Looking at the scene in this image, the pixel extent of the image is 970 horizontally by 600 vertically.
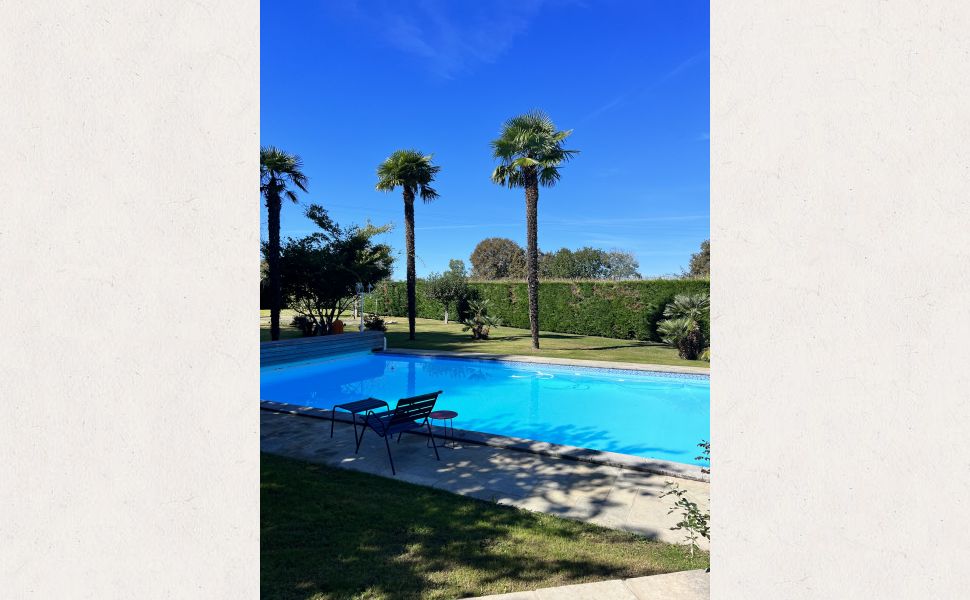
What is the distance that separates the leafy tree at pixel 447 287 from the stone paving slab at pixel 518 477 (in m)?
20.6

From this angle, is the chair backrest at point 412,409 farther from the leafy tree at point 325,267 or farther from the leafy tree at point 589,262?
the leafy tree at point 589,262

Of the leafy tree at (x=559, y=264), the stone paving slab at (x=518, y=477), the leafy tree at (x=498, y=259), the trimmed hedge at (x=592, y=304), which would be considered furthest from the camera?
the leafy tree at (x=498, y=259)

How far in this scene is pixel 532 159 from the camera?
17531 mm

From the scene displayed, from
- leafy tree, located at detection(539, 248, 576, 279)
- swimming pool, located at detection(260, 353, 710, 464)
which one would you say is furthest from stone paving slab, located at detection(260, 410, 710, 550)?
leafy tree, located at detection(539, 248, 576, 279)

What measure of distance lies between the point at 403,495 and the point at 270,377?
11633mm

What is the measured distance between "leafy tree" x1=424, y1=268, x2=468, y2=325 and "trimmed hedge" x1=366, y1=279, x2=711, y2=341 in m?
0.67

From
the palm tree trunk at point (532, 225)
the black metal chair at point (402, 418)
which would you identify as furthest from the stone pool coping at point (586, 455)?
the palm tree trunk at point (532, 225)

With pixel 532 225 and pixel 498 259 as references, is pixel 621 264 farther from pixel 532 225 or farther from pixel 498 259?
pixel 532 225

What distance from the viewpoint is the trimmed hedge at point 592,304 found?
19.7 m

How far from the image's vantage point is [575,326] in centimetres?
2309

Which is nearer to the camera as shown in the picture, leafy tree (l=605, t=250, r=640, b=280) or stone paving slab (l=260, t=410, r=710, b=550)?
stone paving slab (l=260, t=410, r=710, b=550)

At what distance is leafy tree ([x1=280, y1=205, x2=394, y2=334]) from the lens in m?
18.6
